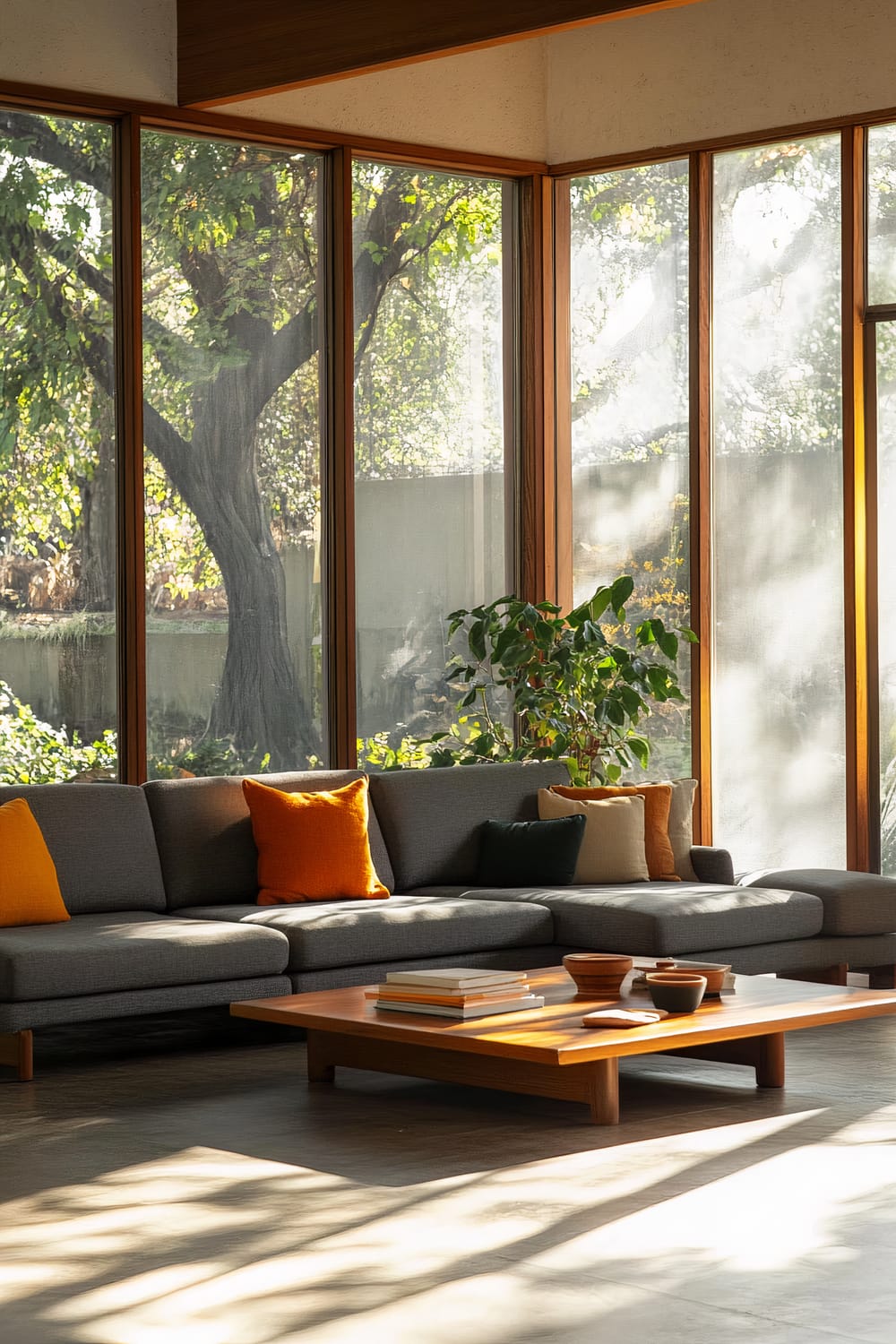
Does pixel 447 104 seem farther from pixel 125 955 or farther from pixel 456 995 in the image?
pixel 456 995

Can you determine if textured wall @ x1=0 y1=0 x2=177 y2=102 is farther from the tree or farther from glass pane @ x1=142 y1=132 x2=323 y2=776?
glass pane @ x1=142 y1=132 x2=323 y2=776

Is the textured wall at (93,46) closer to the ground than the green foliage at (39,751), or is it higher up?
higher up

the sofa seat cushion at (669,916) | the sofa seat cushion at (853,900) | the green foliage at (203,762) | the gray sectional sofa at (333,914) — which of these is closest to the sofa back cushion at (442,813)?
the gray sectional sofa at (333,914)

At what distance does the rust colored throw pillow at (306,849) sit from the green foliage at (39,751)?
39.0 inches

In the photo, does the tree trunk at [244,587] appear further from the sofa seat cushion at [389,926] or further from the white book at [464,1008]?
the white book at [464,1008]

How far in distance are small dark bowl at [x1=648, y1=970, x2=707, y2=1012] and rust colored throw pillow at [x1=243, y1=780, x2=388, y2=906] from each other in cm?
177

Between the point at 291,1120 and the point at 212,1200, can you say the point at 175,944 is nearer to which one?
the point at 291,1120

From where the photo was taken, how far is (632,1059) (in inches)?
228

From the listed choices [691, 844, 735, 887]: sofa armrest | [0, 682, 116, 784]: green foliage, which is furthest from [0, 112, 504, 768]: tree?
[691, 844, 735, 887]: sofa armrest

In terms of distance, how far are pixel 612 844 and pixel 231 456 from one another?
7.36 feet

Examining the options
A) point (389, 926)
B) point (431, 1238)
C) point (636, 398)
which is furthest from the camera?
point (636, 398)

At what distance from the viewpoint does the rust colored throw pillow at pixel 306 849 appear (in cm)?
655

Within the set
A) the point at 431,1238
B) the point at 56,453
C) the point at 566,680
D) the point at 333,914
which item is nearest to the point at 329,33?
the point at 56,453

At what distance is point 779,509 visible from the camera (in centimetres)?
822
